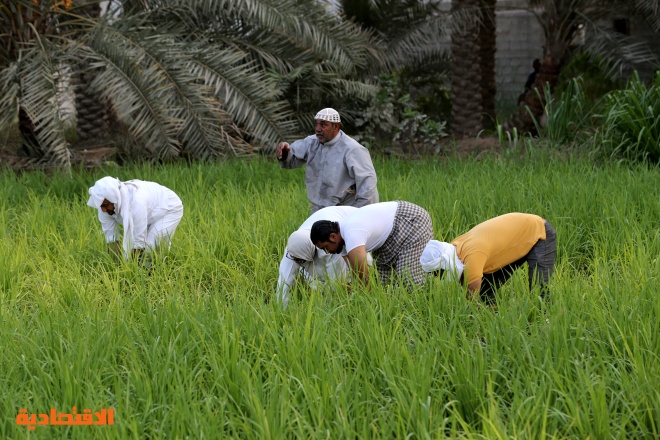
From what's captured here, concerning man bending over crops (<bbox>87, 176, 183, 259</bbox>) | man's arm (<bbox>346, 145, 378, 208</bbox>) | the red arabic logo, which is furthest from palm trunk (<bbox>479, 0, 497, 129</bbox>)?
the red arabic logo

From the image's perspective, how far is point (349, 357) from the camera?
13.5 feet

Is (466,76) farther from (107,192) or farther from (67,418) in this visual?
(67,418)

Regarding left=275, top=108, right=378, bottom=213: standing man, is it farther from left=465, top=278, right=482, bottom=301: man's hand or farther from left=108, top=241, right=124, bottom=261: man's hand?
left=465, top=278, right=482, bottom=301: man's hand

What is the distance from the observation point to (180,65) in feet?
31.2

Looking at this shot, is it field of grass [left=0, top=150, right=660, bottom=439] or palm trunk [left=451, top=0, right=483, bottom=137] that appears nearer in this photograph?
field of grass [left=0, top=150, right=660, bottom=439]

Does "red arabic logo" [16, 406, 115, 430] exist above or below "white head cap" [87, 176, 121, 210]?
below

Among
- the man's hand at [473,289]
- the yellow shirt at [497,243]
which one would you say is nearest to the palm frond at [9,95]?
the yellow shirt at [497,243]

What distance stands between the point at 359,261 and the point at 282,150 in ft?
5.22

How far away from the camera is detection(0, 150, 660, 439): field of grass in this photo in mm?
3580

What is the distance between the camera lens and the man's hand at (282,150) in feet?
20.7

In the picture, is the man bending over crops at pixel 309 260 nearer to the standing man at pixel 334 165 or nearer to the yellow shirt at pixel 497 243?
the yellow shirt at pixel 497 243

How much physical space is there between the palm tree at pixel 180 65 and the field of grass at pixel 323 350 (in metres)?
2.86

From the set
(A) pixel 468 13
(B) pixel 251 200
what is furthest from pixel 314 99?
(B) pixel 251 200

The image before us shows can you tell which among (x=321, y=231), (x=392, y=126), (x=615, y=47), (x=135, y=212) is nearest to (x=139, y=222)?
(x=135, y=212)
